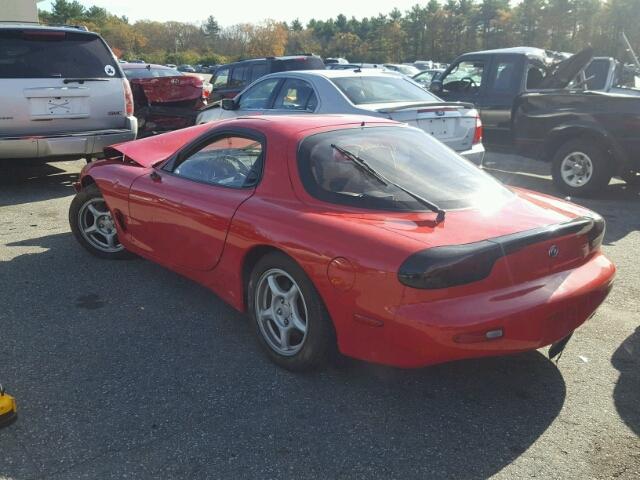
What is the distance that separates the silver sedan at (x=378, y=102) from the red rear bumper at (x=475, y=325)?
13.6ft

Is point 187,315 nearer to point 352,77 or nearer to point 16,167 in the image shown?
point 352,77

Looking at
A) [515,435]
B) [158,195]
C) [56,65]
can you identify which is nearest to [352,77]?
[56,65]

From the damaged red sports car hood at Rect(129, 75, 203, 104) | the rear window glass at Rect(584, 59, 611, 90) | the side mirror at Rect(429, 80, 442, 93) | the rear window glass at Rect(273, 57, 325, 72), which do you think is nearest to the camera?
the rear window glass at Rect(584, 59, 611, 90)

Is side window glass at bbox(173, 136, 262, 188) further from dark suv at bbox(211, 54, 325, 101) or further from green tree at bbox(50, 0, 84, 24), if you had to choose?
green tree at bbox(50, 0, 84, 24)

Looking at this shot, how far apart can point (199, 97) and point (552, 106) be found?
6.66 m

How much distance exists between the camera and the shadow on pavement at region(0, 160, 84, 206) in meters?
7.37

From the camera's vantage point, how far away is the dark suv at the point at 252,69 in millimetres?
11727

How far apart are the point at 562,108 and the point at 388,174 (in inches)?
219

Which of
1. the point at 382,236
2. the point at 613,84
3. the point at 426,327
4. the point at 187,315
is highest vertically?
the point at 613,84

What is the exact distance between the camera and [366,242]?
279cm

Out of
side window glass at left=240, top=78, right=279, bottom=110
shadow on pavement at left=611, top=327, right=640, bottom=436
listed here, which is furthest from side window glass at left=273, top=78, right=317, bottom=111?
shadow on pavement at left=611, top=327, right=640, bottom=436

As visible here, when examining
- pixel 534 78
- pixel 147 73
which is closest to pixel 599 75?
pixel 534 78

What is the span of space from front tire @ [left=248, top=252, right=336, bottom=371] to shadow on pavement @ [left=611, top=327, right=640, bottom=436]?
1.47 meters

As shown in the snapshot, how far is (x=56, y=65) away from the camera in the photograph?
7.00 m
